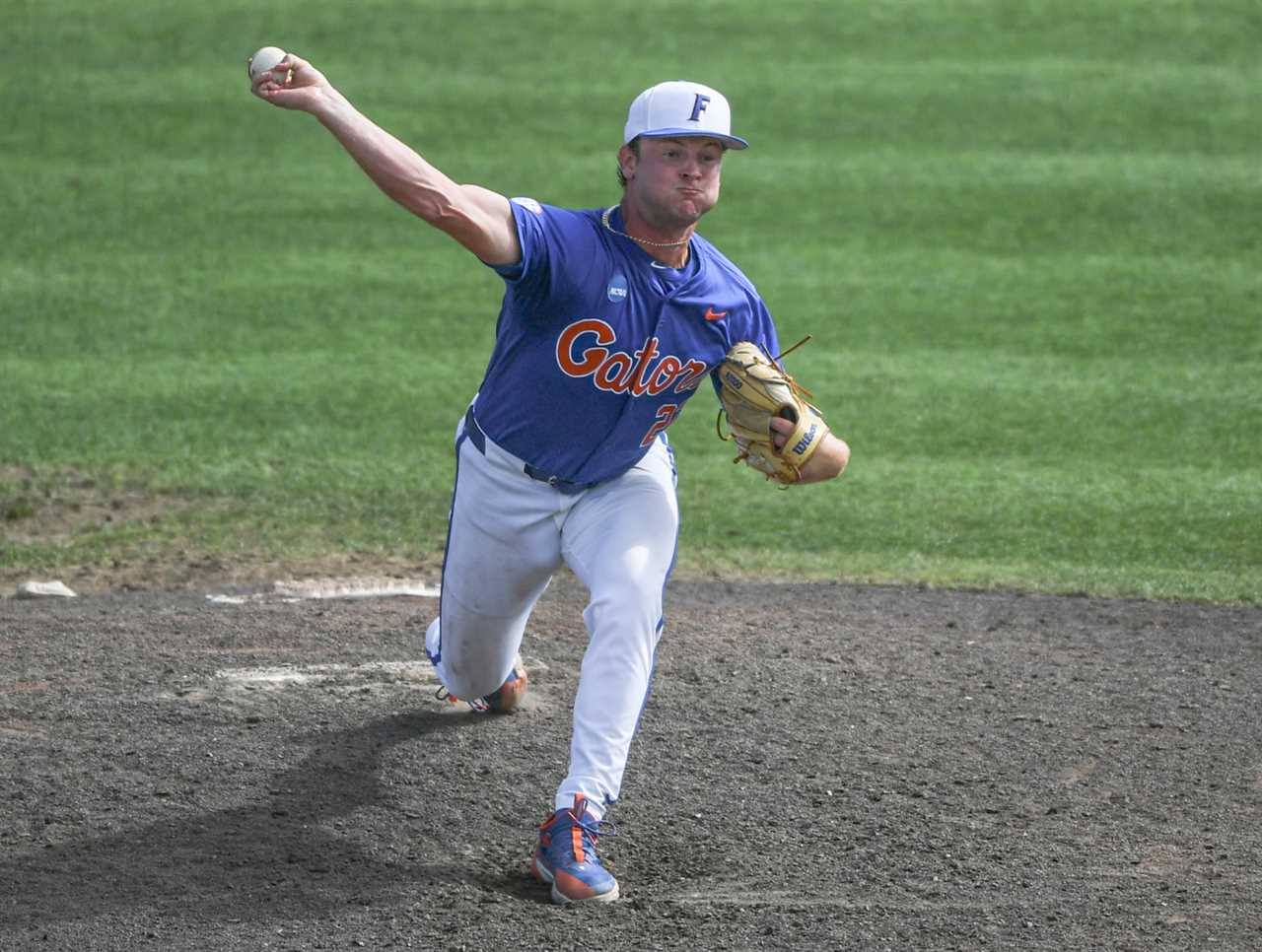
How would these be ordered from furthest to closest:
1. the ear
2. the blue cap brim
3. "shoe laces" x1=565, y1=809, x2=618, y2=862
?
the ear < the blue cap brim < "shoe laces" x1=565, y1=809, x2=618, y2=862

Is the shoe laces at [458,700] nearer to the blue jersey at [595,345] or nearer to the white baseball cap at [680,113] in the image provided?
the blue jersey at [595,345]

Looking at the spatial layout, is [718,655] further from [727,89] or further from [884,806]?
[727,89]

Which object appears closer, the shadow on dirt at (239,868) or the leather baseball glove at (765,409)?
the shadow on dirt at (239,868)

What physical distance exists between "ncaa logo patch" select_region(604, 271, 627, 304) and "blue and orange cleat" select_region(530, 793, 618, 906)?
4.52ft

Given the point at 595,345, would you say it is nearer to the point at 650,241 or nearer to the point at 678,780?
the point at 650,241

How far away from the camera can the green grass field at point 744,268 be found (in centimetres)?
794

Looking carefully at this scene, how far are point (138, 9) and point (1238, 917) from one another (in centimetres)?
1406

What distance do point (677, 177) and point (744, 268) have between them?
6.75 meters

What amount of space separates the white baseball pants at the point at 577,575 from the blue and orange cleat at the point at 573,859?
5 cm

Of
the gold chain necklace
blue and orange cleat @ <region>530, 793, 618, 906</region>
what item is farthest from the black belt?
blue and orange cleat @ <region>530, 793, 618, 906</region>

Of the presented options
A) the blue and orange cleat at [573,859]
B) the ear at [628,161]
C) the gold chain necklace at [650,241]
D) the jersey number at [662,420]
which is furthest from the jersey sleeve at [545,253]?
the blue and orange cleat at [573,859]

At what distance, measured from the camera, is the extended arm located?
13.2 feet

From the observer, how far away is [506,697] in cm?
540

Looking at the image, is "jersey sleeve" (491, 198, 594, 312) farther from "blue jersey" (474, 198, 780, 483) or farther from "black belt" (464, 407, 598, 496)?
"black belt" (464, 407, 598, 496)
